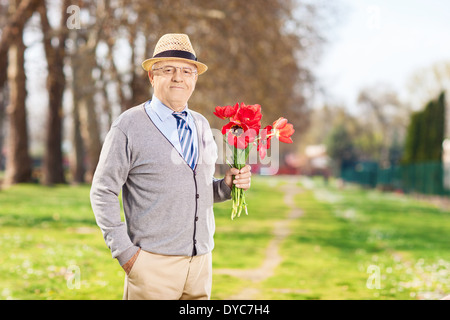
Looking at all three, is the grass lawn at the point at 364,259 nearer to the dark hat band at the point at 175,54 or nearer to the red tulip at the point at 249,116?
the red tulip at the point at 249,116

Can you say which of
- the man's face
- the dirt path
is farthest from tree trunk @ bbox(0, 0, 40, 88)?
the man's face

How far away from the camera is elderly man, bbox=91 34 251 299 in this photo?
11.0ft

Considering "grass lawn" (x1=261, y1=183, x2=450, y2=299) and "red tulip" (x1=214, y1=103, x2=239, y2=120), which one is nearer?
"red tulip" (x1=214, y1=103, x2=239, y2=120)

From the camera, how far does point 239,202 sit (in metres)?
3.62

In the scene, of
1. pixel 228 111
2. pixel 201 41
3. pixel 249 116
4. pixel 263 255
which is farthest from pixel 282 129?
pixel 201 41

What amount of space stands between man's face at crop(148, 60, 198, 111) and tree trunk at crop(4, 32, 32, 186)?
2270cm

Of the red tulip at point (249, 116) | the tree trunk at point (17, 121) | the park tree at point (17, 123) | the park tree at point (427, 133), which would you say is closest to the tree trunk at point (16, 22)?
the park tree at point (17, 123)

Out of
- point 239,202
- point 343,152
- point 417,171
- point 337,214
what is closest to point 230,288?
point 239,202

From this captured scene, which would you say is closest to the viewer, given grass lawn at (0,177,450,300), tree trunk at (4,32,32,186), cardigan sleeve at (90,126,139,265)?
cardigan sleeve at (90,126,139,265)

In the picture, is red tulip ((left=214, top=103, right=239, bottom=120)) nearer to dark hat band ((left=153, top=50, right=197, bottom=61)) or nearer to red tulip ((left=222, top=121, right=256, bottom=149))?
red tulip ((left=222, top=121, right=256, bottom=149))

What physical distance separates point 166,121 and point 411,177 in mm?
30815

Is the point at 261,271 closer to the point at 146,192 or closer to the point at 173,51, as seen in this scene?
the point at 146,192

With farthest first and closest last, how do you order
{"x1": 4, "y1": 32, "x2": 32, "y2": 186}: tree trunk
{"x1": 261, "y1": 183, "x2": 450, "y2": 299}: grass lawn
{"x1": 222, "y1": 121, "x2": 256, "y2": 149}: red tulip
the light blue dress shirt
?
{"x1": 4, "y1": 32, "x2": 32, "y2": 186}: tree trunk
{"x1": 261, "y1": 183, "x2": 450, "y2": 299}: grass lawn
{"x1": 222, "y1": 121, "x2": 256, "y2": 149}: red tulip
the light blue dress shirt

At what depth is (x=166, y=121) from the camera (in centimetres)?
347
